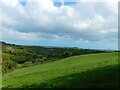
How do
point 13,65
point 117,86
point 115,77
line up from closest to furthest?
point 117,86 → point 115,77 → point 13,65

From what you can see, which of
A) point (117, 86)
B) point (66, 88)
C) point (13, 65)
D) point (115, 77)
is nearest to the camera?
point (117, 86)

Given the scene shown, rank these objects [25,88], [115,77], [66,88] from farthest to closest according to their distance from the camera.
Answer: [25,88], [115,77], [66,88]

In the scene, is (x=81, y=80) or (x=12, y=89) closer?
(x=81, y=80)

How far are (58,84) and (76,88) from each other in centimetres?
235

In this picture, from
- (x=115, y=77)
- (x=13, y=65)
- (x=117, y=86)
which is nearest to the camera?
(x=117, y=86)

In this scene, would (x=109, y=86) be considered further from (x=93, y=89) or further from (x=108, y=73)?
(x=108, y=73)

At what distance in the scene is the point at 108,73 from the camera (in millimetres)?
24484

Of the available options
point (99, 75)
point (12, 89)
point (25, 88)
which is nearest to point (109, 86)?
point (99, 75)

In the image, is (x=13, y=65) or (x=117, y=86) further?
(x=13, y=65)

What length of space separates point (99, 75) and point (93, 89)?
4814mm

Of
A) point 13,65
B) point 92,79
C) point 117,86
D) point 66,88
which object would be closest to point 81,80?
point 92,79

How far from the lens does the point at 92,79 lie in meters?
22.9

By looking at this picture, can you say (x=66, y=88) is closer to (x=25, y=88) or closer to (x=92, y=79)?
(x=92, y=79)

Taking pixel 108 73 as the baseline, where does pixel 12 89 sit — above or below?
below
